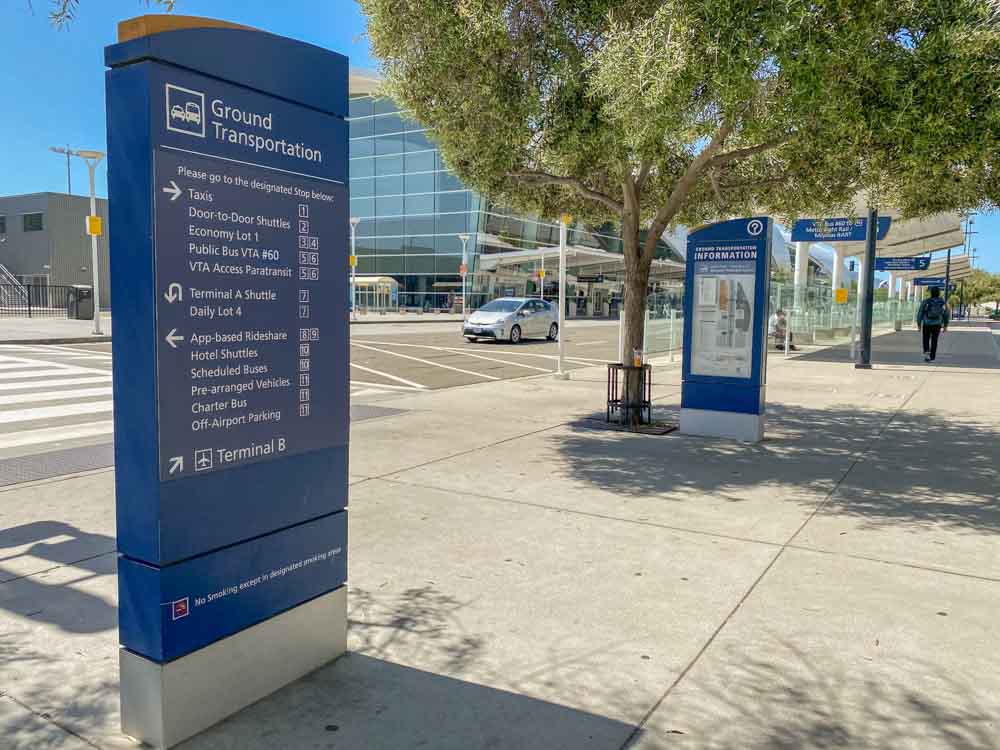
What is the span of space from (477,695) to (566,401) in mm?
8871

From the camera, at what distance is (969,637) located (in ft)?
11.9

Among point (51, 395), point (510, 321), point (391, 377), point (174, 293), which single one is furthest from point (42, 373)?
point (510, 321)

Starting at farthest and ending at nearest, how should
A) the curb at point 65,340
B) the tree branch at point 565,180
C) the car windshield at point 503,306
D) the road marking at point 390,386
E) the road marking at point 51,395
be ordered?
1. the car windshield at point 503,306
2. the curb at point 65,340
3. the road marking at point 390,386
4. the road marking at point 51,395
5. the tree branch at point 565,180

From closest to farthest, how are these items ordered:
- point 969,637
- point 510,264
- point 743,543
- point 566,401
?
point 969,637 → point 743,543 → point 566,401 → point 510,264

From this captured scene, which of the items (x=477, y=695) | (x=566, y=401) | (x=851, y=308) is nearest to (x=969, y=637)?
(x=477, y=695)

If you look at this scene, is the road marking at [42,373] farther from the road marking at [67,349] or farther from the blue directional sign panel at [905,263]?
the blue directional sign panel at [905,263]

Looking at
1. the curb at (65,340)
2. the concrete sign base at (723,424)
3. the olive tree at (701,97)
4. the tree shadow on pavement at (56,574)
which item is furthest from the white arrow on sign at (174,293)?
the curb at (65,340)

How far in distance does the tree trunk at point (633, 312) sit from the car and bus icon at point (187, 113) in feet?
23.7

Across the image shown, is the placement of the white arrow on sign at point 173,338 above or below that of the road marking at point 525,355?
above

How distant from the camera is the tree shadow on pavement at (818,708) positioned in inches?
110

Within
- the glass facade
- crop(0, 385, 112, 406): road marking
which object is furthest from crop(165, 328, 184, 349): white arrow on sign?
the glass facade

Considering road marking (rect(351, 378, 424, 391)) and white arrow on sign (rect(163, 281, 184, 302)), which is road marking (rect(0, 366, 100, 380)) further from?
white arrow on sign (rect(163, 281, 184, 302))

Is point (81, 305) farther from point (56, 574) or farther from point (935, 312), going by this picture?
point (56, 574)

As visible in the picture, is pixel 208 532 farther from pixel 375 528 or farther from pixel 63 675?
pixel 375 528
